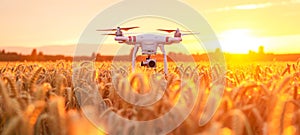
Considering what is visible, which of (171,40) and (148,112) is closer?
(148,112)

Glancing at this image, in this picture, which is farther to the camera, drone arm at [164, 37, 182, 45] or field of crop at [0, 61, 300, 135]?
drone arm at [164, 37, 182, 45]

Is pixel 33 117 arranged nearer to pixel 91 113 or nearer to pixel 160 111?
pixel 91 113

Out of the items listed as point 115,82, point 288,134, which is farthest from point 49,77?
point 288,134

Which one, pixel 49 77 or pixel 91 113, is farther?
pixel 49 77

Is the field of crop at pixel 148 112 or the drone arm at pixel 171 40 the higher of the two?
the drone arm at pixel 171 40

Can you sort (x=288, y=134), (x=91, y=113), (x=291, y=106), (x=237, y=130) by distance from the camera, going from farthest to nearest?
(x=291, y=106) → (x=91, y=113) → (x=288, y=134) → (x=237, y=130)

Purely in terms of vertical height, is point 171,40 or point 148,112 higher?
point 171,40

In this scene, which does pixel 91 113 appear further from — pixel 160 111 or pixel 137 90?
pixel 137 90

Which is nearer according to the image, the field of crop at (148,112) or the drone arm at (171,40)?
the field of crop at (148,112)

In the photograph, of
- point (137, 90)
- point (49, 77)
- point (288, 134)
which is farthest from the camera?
point (49, 77)

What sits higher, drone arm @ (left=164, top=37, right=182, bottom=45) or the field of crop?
drone arm @ (left=164, top=37, right=182, bottom=45)
